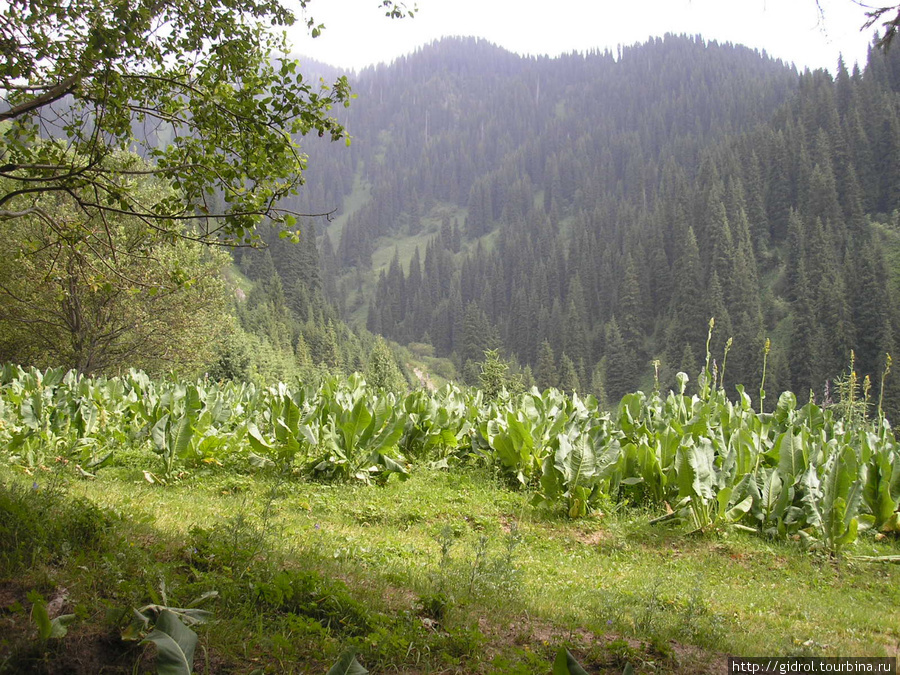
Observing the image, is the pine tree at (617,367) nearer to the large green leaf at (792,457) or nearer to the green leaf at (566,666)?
the large green leaf at (792,457)

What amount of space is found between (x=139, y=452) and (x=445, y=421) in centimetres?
453

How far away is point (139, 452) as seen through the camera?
8281 mm

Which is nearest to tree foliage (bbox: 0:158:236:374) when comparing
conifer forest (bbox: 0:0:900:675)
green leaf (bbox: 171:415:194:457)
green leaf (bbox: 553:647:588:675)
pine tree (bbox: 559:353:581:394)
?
conifer forest (bbox: 0:0:900:675)

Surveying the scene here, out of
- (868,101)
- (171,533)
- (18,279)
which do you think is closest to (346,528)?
(171,533)

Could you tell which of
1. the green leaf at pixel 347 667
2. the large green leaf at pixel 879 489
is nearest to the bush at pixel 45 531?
the green leaf at pixel 347 667

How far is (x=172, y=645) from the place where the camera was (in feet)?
6.57

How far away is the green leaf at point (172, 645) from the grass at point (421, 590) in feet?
1.06

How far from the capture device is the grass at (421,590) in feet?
8.59

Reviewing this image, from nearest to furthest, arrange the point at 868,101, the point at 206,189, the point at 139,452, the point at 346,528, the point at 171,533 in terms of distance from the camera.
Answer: the point at 171,533 < the point at 206,189 < the point at 346,528 < the point at 139,452 < the point at 868,101

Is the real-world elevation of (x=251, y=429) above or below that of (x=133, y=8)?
below

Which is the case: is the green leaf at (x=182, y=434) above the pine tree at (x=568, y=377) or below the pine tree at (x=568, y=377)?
above

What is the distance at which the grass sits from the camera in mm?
2619

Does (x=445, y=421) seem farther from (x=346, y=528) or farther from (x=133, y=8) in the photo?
(x=133, y=8)

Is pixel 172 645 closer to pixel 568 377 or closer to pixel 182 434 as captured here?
pixel 182 434
